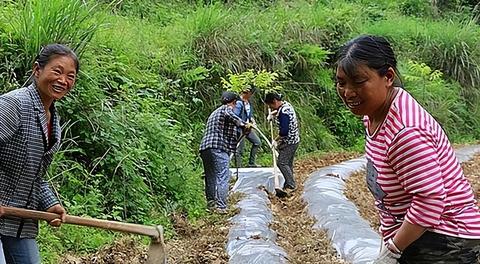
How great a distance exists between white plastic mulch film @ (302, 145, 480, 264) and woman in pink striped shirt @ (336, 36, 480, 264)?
251 cm

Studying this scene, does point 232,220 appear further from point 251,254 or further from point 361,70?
point 361,70

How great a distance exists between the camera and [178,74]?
9.73 meters

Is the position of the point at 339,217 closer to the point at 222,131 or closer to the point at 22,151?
the point at 222,131

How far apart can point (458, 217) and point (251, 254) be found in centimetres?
292

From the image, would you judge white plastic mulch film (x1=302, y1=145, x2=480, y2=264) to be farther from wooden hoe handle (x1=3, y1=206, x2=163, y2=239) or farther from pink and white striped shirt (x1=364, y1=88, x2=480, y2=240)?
pink and white striped shirt (x1=364, y1=88, x2=480, y2=240)

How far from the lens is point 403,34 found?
16344 millimetres

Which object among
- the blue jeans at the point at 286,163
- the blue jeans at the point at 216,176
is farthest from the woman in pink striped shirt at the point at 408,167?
the blue jeans at the point at 286,163

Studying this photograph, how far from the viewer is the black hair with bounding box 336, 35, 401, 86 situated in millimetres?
1854

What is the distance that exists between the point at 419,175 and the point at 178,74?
8.13 metres

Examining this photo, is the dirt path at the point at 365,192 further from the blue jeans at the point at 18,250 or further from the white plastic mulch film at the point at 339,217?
the blue jeans at the point at 18,250

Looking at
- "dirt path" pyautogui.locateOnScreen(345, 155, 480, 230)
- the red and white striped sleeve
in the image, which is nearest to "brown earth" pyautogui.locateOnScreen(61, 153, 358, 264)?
"dirt path" pyautogui.locateOnScreen(345, 155, 480, 230)

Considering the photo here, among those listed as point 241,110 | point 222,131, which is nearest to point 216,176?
point 222,131

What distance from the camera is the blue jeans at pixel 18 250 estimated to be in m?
2.64

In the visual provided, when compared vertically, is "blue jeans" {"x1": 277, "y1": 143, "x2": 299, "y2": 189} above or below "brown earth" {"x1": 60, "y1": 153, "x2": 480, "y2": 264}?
below
